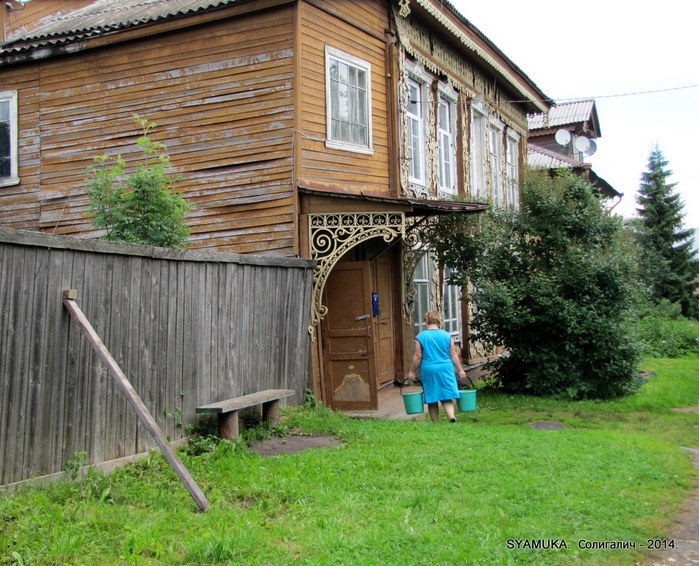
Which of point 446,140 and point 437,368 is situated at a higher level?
point 446,140

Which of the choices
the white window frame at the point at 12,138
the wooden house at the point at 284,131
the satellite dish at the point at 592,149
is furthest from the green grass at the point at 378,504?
the satellite dish at the point at 592,149

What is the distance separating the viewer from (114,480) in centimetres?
548

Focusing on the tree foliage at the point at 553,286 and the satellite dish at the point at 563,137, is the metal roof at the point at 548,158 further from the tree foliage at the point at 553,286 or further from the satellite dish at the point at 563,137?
the tree foliage at the point at 553,286

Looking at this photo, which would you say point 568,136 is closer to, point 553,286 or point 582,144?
point 582,144

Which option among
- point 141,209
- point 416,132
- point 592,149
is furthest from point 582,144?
point 141,209

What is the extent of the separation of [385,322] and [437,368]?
386 centimetres

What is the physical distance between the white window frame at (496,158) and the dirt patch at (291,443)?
36.1 ft

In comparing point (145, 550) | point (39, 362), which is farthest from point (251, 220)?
point (145, 550)

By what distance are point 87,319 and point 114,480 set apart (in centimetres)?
134

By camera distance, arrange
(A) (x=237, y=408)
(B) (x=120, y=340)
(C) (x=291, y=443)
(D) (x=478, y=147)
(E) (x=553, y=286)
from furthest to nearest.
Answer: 1. (D) (x=478, y=147)
2. (E) (x=553, y=286)
3. (C) (x=291, y=443)
4. (A) (x=237, y=408)
5. (B) (x=120, y=340)

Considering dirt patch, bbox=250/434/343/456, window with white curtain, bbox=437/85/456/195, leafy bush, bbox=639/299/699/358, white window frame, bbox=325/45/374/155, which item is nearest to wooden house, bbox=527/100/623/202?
leafy bush, bbox=639/299/699/358

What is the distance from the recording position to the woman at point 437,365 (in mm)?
8711

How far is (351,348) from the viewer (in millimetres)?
9766

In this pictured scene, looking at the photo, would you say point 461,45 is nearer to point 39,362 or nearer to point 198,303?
point 198,303
